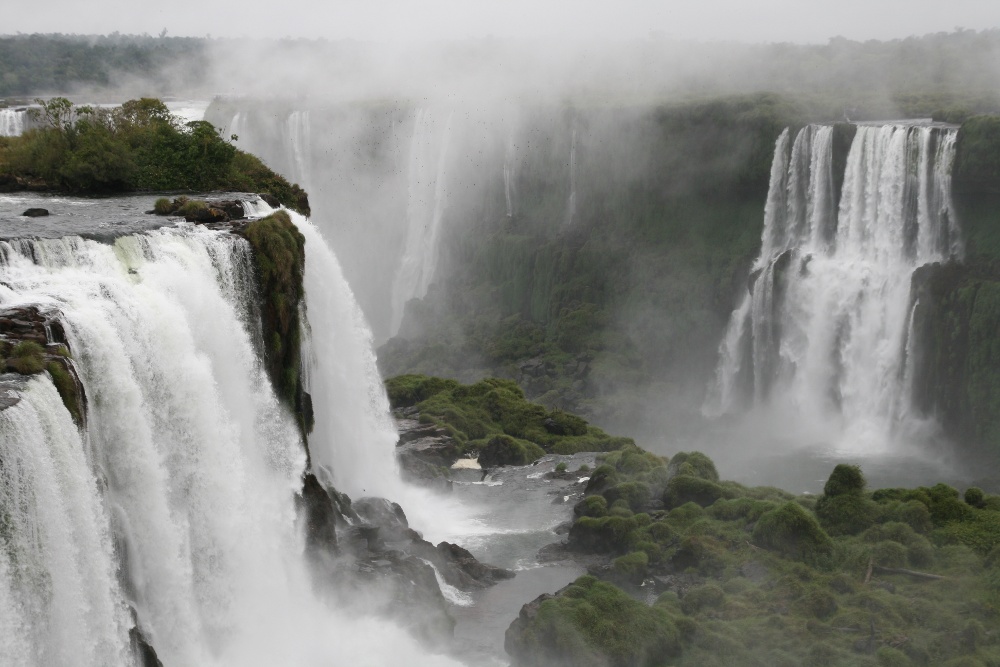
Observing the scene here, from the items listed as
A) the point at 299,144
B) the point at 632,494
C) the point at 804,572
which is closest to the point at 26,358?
the point at 804,572

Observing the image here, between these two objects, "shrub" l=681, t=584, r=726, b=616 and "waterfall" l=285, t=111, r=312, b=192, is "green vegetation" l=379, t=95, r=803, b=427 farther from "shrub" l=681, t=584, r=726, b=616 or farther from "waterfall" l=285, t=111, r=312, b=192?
"shrub" l=681, t=584, r=726, b=616

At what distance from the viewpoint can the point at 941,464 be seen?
165 ft

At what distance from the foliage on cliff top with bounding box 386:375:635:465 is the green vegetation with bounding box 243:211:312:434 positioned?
49.8 feet

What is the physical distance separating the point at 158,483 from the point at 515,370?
46.6 metres

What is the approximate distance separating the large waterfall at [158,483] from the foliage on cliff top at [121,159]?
10596mm

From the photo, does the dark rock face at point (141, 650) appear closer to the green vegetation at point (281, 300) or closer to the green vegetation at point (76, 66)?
the green vegetation at point (281, 300)

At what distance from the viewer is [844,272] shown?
185 feet

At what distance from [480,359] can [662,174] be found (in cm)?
1670

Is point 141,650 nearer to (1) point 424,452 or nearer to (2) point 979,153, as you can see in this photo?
(1) point 424,452

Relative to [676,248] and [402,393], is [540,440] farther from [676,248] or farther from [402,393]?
[676,248]

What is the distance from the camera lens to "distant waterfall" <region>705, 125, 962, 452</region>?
53438mm

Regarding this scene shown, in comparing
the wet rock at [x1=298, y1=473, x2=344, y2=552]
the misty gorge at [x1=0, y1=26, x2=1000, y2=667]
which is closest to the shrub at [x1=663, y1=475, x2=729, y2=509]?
Result: the misty gorge at [x1=0, y1=26, x2=1000, y2=667]

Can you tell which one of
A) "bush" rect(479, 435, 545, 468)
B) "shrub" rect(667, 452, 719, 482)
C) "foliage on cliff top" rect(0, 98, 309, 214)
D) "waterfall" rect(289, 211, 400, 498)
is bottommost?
"bush" rect(479, 435, 545, 468)

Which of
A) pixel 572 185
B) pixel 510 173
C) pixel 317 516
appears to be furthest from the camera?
pixel 510 173
